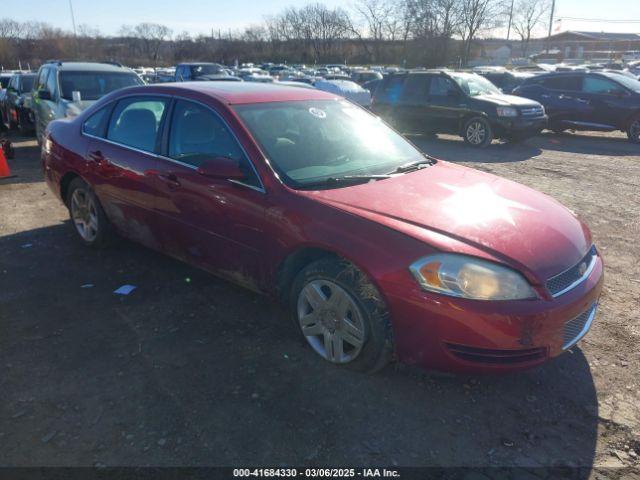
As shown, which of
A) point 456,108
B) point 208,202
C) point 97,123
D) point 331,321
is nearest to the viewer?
point 331,321

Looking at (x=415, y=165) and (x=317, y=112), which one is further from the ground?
(x=317, y=112)

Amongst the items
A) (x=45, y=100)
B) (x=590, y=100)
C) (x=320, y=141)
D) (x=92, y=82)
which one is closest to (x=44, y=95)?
(x=45, y=100)

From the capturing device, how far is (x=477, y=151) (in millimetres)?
11297

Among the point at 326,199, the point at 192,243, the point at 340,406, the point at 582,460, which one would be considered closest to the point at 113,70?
the point at 192,243

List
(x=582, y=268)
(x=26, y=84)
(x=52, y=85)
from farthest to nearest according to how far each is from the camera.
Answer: (x=26, y=84), (x=52, y=85), (x=582, y=268)

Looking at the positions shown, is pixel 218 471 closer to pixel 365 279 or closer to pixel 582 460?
pixel 365 279

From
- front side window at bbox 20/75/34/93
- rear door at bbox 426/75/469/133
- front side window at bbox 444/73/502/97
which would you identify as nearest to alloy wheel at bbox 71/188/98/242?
rear door at bbox 426/75/469/133

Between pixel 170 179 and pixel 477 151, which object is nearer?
pixel 170 179

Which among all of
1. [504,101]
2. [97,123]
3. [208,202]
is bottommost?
[208,202]

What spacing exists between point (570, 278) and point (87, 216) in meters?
4.40

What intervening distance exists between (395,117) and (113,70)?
6.75 m

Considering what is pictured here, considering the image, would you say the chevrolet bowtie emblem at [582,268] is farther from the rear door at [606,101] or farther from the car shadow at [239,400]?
the rear door at [606,101]

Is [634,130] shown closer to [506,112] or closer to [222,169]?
[506,112]

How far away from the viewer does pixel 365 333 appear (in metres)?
2.85
